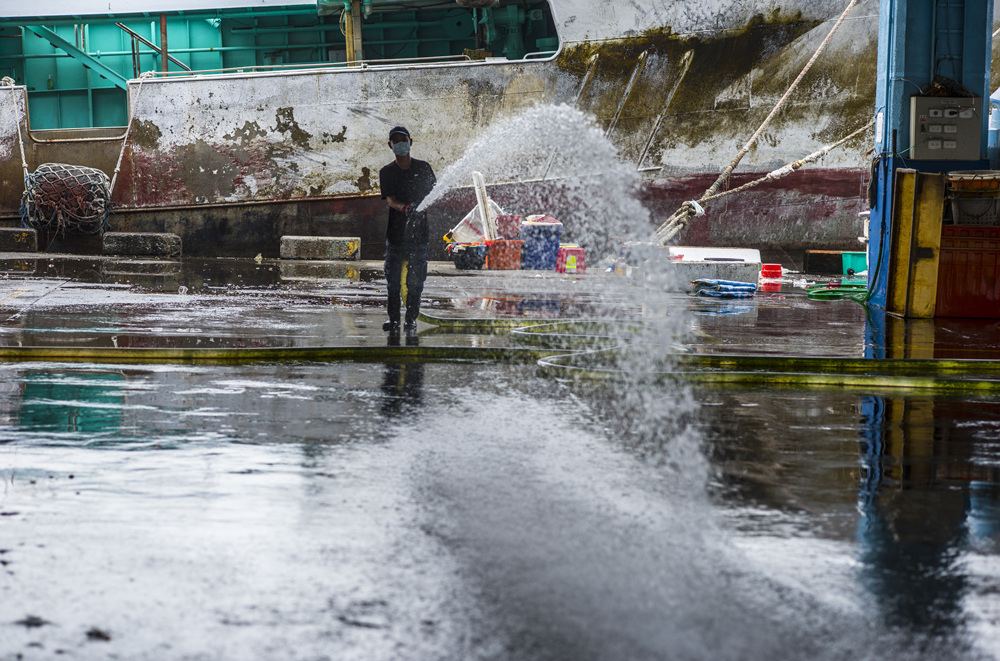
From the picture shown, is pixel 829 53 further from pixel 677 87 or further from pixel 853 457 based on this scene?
pixel 853 457

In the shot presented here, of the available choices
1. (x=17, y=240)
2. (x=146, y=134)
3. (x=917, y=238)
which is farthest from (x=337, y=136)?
(x=917, y=238)

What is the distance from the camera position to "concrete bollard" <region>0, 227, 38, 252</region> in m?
18.7

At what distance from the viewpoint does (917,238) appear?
9633mm

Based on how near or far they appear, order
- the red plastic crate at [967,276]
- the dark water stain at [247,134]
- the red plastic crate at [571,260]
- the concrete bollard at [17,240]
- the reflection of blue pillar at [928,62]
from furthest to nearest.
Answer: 1. the dark water stain at [247,134]
2. the concrete bollard at [17,240]
3. the red plastic crate at [571,260]
4. the reflection of blue pillar at [928,62]
5. the red plastic crate at [967,276]

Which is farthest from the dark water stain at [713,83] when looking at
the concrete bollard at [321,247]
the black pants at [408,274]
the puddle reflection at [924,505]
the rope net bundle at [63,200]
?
the puddle reflection at [924,505]

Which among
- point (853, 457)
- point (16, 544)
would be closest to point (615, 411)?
point (853, 457)

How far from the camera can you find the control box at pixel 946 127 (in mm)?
9727

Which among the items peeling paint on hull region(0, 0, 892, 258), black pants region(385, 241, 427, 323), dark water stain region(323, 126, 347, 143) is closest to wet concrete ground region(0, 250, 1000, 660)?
black pants region(385, 241, 427, 323)

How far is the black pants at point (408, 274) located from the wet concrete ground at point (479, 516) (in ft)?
5.45

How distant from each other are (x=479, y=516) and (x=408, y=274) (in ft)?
16.1

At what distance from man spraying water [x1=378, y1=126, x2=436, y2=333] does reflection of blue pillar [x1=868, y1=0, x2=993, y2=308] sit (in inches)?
218

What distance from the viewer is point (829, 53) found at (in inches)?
680

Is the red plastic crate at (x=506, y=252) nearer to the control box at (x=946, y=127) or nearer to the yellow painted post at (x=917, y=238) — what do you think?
the yellow painted post at (x=917, y=238)

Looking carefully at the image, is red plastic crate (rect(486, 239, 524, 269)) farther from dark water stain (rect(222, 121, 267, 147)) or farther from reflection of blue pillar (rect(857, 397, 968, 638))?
reflection of blue pillar (rect(857, 397, 968, 638))
